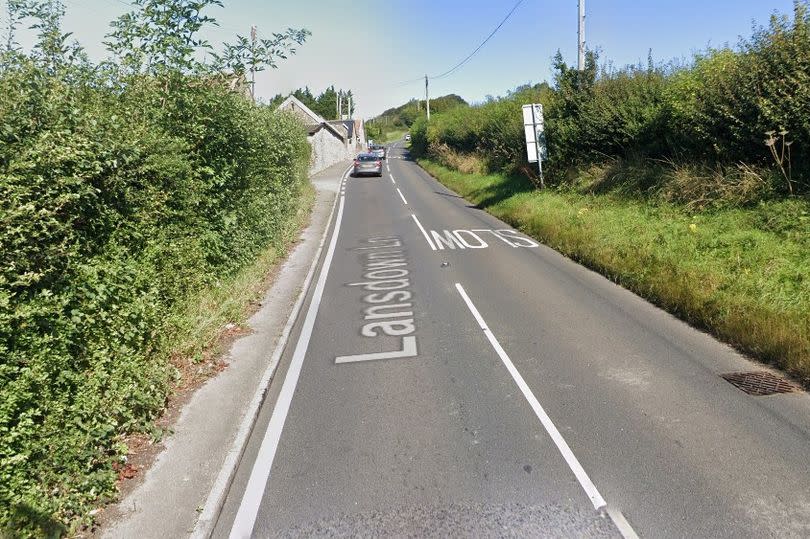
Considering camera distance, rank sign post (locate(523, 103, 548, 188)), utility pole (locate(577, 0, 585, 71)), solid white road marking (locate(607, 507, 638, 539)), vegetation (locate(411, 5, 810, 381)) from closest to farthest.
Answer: solid white road marking (locate(607, 507, 638, 539)), vegetation (locate(411, 5, 810, 381)), utility pole (locate(577, 0, 585, 71)), sign post (locate(523, 103, 548, 188))

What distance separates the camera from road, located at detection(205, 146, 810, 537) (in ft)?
12.5

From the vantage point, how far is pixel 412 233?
16672 mm

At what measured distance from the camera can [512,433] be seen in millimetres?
4906

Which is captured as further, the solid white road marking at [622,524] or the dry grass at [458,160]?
the dry grass at [458,160]

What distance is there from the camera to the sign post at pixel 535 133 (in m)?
19.8

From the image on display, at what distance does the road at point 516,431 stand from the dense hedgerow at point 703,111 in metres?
4.85

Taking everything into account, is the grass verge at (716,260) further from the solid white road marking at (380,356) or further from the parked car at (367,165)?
the parked car at (367,165)

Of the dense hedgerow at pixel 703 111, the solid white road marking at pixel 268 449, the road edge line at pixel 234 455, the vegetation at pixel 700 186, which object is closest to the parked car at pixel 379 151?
the dense hedgerow at pixel 703 111

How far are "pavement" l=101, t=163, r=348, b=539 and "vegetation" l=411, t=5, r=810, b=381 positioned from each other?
579 cm

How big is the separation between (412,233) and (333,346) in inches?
380

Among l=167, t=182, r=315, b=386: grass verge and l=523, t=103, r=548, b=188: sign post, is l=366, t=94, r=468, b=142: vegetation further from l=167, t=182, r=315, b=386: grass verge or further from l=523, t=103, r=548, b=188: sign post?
l=167, t=182, r=315, b=386: grass verge

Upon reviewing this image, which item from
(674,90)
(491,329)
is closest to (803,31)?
(674,90)

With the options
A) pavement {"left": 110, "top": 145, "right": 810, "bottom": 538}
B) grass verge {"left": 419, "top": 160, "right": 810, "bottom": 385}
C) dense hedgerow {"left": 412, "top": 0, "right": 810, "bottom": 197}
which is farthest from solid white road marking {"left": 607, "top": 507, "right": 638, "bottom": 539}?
dense hedgerow {"left": 412, "top": 0, "right": 810, "bottom": 197}

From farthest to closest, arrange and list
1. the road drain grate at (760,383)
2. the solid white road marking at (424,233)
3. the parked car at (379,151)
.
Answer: the parked car at (379,151) → the solid white road marking at (424,233) → the road drain grate at (760,383)
